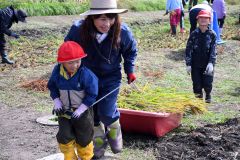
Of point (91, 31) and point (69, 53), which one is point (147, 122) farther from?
point (69, 53)

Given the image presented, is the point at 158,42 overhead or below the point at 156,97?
below

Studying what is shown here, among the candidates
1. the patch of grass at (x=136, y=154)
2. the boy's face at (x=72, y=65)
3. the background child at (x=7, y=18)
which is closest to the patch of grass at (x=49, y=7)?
the background child at (x=7, y=18)

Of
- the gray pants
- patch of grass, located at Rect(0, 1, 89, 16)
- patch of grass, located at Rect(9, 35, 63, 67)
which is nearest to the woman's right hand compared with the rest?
the gray pants

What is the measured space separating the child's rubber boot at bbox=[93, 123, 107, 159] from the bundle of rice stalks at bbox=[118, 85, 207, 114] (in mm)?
883

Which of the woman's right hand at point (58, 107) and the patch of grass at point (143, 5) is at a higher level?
the woman's right hand at point (58, 107)

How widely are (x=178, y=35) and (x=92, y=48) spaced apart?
10.5 m

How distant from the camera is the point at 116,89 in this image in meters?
4.45

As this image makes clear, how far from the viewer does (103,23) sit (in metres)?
4.06

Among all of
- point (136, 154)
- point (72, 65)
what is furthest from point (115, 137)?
point (72, 65)

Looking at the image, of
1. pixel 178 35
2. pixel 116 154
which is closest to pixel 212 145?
pixel 116 154

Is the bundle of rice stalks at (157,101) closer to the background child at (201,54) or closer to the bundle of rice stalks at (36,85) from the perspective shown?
the background child at (201,54)

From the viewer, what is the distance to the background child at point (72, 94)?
3.87 metres

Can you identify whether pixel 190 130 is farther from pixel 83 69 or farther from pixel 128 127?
pixel 83 69

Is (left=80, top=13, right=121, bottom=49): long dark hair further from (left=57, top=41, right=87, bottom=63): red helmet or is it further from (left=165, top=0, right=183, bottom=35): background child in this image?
(left=165, top=0, right=183, bottom=35): background child
